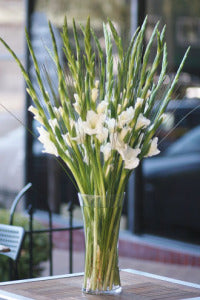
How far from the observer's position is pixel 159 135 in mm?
7160

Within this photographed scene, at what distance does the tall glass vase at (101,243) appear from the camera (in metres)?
2.75

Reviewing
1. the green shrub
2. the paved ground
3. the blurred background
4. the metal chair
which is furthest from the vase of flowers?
the paved ground

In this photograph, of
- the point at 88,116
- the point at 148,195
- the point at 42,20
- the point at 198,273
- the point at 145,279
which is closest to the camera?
the point at 88,116

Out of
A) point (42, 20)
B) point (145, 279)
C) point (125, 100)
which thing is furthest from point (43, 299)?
point (42, 20)

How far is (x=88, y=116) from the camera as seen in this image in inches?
104

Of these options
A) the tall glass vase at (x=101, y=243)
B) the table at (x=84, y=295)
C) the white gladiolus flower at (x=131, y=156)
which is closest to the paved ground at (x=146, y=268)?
the table at (x=84, y=295)

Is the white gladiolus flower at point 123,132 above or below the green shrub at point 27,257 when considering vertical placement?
above

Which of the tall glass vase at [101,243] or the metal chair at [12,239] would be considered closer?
the tall glass vase at [101,243]

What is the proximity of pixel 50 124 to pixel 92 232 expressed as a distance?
43 cm

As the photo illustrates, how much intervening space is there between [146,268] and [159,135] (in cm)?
126

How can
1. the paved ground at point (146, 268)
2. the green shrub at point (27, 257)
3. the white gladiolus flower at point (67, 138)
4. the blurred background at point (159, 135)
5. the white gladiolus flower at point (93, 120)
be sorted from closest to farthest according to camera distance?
the white gladiolus flower at point (93, 120)
the white gladiolus flower at point (67, 138)
the green shrub at point (27, 257)
the paved ground at point (146, 268)
the blurred background at point (159, 135)

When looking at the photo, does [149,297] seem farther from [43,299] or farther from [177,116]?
[177,116]

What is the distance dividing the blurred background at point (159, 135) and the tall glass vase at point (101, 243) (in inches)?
133

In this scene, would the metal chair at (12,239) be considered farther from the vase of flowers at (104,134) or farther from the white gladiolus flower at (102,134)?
the white gladiolus flower at (102,134)
